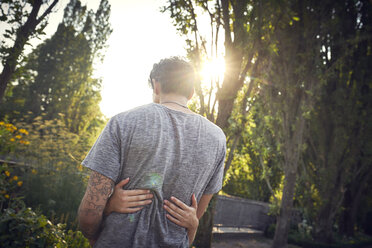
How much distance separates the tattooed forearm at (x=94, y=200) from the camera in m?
1.21

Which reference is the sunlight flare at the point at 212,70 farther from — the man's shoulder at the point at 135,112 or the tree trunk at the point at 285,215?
the tree trunk at the point at 285,215

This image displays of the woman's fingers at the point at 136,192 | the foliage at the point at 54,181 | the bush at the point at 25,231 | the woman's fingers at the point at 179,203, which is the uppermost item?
the woman's fingers at the point at 136,192

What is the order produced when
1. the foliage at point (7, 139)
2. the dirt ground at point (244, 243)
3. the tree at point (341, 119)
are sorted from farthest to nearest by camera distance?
1. the tree at point (341, 119)
2. the dirt ground at point (244, 243)
3. the foliage at point (7, 139)

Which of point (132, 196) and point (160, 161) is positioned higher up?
point (160, 161)

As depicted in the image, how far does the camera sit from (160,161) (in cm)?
125

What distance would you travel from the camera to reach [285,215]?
323 inches

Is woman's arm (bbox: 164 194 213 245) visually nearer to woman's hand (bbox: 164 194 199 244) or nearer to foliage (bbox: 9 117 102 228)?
woman's hand (bbox: 164 194 199 244)

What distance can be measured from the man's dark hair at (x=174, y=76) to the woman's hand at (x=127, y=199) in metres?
0.59

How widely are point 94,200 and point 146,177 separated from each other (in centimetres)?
28

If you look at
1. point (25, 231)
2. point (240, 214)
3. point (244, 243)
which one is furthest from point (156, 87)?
point (240, 214)

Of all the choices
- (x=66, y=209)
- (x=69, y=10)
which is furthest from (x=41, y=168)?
(x=69, y=10)

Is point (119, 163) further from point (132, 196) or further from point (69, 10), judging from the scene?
point (69, 10)

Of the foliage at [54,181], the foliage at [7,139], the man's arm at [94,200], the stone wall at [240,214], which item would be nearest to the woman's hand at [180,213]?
the man's arm at [94,200]

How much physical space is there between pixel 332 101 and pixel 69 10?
2551 centimetres
